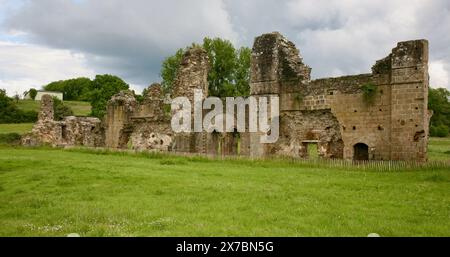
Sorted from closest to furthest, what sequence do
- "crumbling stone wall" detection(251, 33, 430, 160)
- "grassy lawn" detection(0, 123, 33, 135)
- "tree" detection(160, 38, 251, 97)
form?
"crumbling stone wall" detection(251, 33, 430, 160) → "grassy lawn" detection(0, 123, 33, 135) → "tree" detection(160, 38, 251, 97)

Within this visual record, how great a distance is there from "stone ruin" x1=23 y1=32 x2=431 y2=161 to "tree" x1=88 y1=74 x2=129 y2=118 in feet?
96.6

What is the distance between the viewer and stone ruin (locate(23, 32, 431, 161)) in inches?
765

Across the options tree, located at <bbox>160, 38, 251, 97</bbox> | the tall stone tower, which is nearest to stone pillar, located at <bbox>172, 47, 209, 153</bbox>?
the tall stone tower

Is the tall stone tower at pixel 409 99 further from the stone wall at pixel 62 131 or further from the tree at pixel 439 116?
the tree at pixel 439 116

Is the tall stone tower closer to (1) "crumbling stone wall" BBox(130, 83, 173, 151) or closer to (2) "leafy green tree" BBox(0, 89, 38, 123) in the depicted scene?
(1) "crumbling stone wall" BBox(130, 83, 173, 151)

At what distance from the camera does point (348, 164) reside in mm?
18547

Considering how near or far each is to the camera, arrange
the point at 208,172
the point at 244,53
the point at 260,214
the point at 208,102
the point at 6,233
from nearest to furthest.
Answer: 1. the point at 6,233
2. the point at 260,214
3. the point at 208,172
4. the point at 208,102
5. the point at 244,53

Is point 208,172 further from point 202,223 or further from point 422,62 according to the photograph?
point 422,62

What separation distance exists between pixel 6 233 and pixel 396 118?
16137 millimetres

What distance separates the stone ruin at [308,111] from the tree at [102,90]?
2944cm

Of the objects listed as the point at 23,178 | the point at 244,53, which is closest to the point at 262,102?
the point at 23,178

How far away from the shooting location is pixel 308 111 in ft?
74.8

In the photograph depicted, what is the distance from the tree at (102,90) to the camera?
6040cm

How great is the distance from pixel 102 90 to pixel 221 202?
54.7 meters
